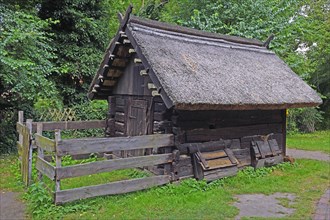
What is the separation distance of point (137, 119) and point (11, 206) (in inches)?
146

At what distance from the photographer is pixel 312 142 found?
51.9ft

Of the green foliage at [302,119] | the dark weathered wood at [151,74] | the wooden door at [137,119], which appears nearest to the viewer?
the dark weathered wood at [151,74]

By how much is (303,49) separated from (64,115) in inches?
673

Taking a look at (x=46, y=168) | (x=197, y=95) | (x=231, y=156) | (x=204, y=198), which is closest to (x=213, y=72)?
(x=197, y=95)

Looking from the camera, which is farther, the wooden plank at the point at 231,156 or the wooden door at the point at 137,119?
the wooden door at the point at 137,119

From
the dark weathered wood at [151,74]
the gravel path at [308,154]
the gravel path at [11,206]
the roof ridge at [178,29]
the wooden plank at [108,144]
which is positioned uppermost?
the roof ridge at [178,29]

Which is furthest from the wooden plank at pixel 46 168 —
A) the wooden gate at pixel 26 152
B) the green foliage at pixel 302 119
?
the green foliage at pixel 302 119

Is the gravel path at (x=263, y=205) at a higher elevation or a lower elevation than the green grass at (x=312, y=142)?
lower

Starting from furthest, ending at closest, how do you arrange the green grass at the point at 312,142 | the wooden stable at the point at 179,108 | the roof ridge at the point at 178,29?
the green grass at the point at 312,142
the roof ridge at the point at 178,29
the wooden stable at the point at 179,108

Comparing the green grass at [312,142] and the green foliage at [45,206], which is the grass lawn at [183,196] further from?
the green grass at [312,142]

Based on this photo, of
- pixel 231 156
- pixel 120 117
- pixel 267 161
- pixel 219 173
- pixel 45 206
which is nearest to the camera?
pixel 45 206

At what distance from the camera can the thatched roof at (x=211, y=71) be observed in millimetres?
7152

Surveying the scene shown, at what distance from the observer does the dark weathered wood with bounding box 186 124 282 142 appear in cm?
797

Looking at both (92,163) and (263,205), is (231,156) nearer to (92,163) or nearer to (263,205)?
(263,205)
